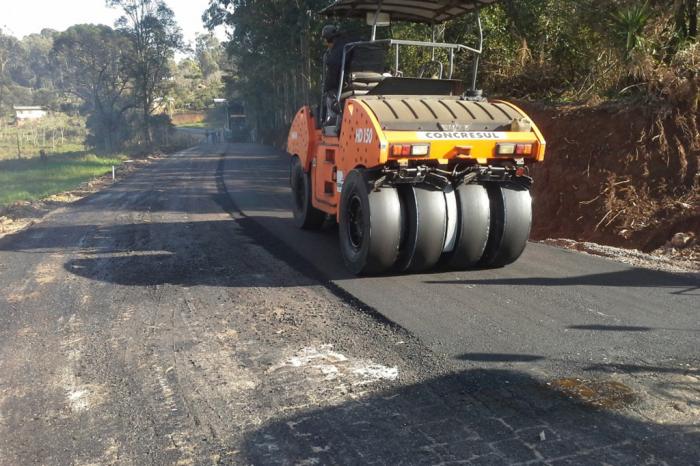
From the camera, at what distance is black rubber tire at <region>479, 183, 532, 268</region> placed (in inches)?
265

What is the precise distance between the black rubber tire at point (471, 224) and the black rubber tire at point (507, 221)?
13cm

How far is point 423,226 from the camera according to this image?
20.8 feet

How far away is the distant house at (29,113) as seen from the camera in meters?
87.1

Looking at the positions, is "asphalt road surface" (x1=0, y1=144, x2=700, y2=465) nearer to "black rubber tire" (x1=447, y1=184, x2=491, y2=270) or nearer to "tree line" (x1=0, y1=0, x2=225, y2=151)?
"black rubber tire" (x1=447, y1=184, x2=491, y2=270)

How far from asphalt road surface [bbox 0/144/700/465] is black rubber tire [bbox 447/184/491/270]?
0.24 metres

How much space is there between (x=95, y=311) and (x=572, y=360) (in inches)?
165

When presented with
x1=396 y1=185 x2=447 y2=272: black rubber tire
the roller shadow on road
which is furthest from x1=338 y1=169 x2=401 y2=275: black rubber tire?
the roller shadow on road

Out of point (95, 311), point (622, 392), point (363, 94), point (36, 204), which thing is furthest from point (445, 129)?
point (36, 204)

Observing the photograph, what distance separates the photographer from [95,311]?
5.80 meters

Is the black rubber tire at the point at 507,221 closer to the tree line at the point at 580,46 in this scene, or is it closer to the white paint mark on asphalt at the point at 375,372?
the white paint mark on asphalt at the point at 375,372

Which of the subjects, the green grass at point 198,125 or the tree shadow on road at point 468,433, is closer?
the tree shadow on road at point 468,433

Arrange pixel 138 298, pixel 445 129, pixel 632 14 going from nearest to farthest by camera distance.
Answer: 1. pixel 138 298
2. pixel 445 129
3. pixel 632 14

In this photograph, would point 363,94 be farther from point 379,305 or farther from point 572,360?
point 572,360

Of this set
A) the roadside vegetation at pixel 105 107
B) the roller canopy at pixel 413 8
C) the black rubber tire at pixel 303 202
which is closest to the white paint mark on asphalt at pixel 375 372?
the roller canopy at pixel 413 8
